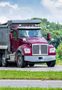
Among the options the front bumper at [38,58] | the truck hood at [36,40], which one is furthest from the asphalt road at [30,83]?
the truck hood at [36,40]

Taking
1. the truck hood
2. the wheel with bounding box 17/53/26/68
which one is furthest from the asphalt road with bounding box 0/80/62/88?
the truck hood

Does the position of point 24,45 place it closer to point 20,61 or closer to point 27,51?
point 27,51

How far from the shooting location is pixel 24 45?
33219 mm

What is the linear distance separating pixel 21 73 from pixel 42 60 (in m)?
7.44

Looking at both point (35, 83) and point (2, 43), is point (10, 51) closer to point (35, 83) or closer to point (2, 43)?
point (2, 43)

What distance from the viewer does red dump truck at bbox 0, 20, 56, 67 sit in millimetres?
32781

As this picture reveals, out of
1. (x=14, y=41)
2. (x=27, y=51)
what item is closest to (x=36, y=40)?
(x=27, y=51)

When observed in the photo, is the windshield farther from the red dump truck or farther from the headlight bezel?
the headlight bezel

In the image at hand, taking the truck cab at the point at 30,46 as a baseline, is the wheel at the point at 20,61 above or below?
Result: below

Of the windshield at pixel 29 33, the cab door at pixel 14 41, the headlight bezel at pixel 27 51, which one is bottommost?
the headlight bezel at pixel 27 51

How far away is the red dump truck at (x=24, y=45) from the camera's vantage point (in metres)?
32.8

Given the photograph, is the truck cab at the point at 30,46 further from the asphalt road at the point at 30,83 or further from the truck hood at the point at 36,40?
the asphalt road at the point at 30,83

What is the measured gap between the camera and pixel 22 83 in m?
21.0

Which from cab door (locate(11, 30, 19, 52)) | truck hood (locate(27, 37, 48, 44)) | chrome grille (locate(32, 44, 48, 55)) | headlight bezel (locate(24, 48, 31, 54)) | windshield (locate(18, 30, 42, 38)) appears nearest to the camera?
headlight bezel (locate(24, 48, 31, 54))
